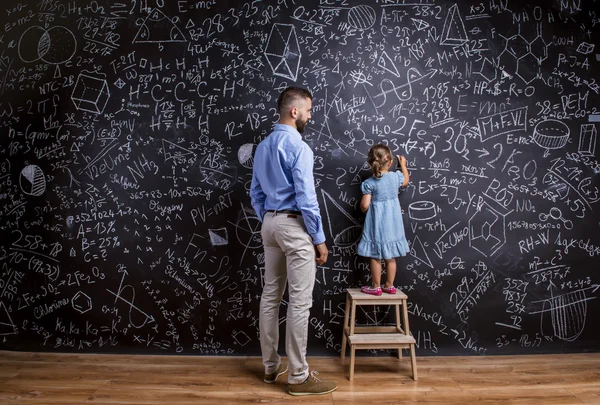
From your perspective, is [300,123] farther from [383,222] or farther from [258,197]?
[383,222]

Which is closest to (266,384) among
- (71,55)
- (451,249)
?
(451,249)

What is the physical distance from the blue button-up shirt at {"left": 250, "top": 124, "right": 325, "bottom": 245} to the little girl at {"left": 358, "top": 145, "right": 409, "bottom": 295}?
2.09ft

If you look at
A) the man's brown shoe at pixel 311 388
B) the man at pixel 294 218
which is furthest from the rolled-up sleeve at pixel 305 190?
the man's brown shoe at pixel 311 388

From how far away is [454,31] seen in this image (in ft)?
10.8

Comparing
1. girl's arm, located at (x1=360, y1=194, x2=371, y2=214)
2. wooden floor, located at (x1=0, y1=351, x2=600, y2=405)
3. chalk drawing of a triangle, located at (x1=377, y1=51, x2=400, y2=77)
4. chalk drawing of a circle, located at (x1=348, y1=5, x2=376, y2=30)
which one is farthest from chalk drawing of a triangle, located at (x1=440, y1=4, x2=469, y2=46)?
wooden floor, located at (x1=0, y1=351, x2=600, y2=405)

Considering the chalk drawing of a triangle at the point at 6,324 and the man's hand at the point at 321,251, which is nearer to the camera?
the man's hand at the point at 321,251

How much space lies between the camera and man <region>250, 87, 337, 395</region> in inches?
98.9

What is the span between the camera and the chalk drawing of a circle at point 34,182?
11.0 feet

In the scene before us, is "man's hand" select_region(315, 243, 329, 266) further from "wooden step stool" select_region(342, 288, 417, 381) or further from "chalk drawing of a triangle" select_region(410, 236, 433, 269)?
"chalk drawing of a triangle" select_region(410, 236, 433, 269)

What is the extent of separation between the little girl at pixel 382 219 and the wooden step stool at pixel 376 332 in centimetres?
12

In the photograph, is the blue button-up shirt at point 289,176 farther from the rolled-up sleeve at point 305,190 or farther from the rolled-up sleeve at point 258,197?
the rolled-up sleeve at point 258,197

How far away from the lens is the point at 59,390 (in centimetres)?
265

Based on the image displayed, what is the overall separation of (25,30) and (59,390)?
2841mm

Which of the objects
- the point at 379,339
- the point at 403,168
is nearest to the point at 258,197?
the point at 403,168
